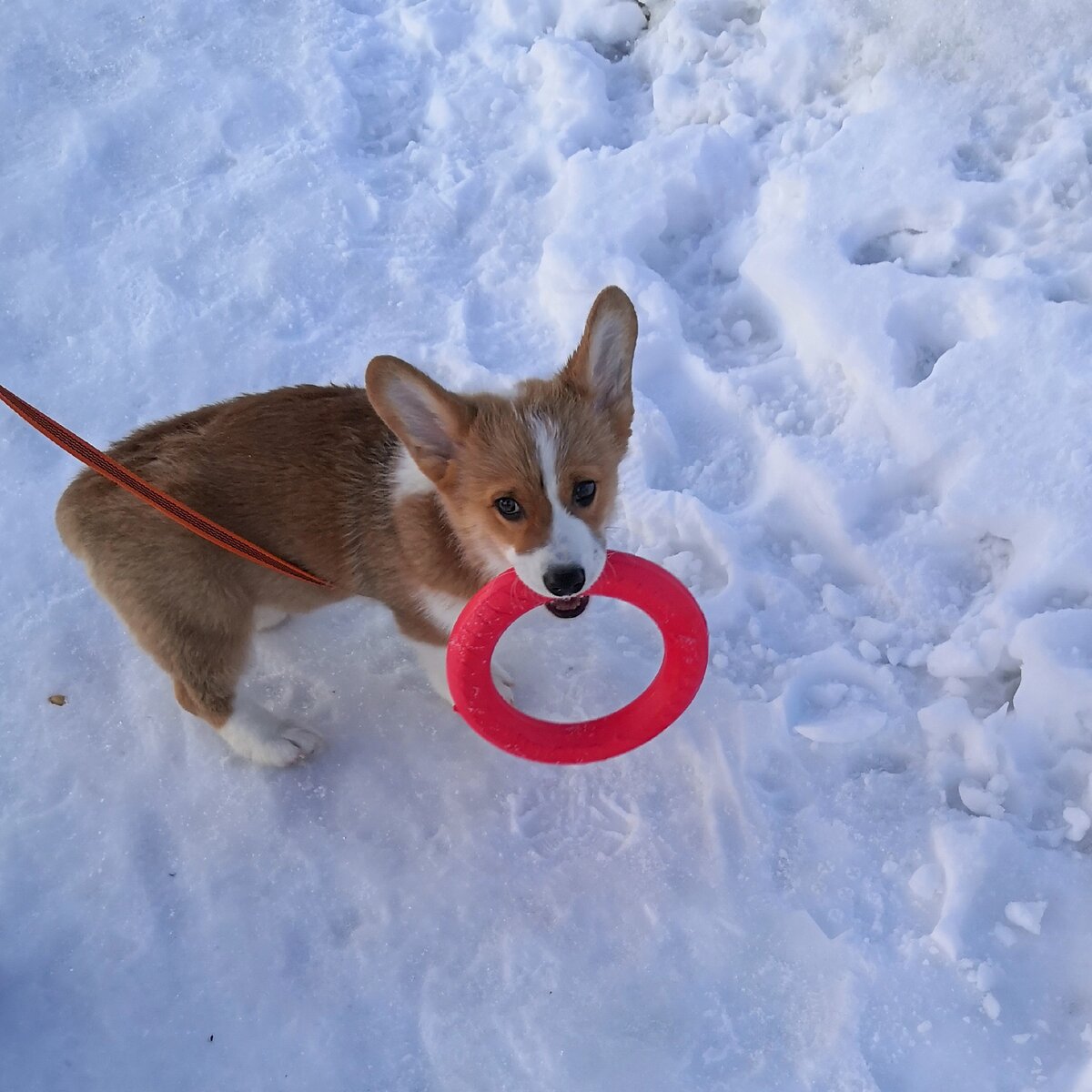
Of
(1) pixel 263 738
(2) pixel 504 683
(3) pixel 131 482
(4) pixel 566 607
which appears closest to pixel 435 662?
(2) pixel 504 683

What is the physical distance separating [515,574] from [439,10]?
3919 mm

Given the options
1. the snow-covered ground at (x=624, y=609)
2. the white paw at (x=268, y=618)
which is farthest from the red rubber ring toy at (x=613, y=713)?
the white paw at (x=268, y=618)

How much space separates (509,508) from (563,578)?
0.91 ft

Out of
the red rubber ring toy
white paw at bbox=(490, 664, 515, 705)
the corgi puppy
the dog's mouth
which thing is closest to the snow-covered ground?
white paw at bbox=(490, 664, 515, 705)

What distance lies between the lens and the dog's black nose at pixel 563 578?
2271 millimetres

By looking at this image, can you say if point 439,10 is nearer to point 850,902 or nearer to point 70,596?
point 70,596

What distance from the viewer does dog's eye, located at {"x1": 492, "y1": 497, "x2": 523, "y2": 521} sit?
2424 mm

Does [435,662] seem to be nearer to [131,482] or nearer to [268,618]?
[268,618]

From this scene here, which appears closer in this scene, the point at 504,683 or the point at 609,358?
the point at 609,358

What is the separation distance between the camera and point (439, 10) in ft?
16.4

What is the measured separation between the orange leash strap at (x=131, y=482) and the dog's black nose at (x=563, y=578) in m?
0.95

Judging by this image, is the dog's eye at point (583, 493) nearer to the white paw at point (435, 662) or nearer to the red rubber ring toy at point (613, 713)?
the red rubber ring toy at point (613, 713)

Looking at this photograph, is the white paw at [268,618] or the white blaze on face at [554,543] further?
the white paw at [268,618]

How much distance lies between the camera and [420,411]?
2.46m
